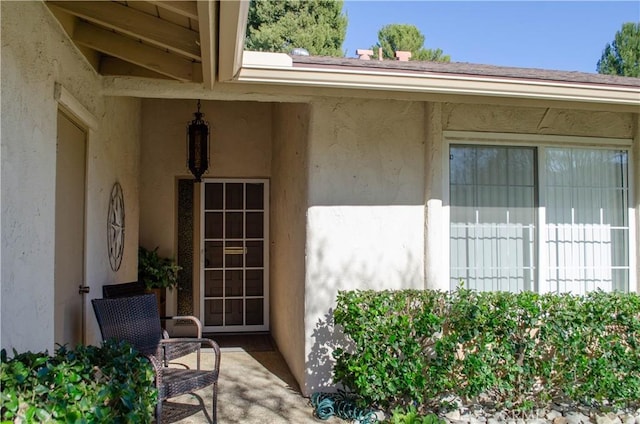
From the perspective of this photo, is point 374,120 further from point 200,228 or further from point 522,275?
point 200,228

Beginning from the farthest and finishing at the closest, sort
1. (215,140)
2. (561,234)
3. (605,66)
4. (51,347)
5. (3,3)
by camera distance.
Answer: (605,66), (215,140), (561,234), (51,347), (3,3)

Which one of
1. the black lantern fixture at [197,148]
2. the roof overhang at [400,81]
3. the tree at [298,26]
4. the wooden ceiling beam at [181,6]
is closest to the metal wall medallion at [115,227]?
the black lantern fixture at [197,148]

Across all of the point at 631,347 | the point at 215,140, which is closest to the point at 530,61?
the point at 215,140

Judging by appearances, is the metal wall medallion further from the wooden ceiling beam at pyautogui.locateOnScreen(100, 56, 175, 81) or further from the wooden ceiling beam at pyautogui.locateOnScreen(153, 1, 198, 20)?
the wooden ceiling beam at pyautogui.locateOnScreen(153, 1, 198, 20)

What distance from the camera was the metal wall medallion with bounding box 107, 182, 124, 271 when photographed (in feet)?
15.8

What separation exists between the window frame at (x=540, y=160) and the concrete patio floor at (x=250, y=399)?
1.81 metres

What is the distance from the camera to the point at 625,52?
1942 cm

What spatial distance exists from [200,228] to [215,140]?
1.32 m

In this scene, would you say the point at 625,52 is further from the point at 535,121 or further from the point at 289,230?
the point at 289,230

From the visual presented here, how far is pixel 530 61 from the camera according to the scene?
81.2 feet

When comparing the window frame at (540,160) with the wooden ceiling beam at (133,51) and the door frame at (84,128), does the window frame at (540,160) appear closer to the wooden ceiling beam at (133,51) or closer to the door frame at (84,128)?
the wooden ceiling beam at (133,51)

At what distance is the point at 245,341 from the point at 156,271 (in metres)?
1.53

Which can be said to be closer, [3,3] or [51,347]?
[3,3]

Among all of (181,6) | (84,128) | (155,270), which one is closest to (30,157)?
(181,6)
